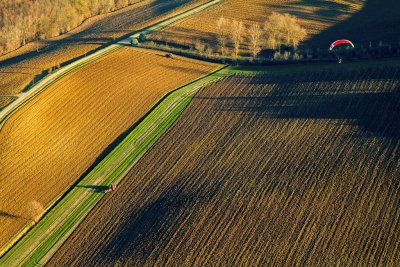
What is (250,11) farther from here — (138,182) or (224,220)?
(224,220)

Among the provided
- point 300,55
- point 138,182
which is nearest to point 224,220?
point 138,182

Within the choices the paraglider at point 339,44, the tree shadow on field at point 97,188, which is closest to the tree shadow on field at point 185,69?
the paraglider at point 339,44

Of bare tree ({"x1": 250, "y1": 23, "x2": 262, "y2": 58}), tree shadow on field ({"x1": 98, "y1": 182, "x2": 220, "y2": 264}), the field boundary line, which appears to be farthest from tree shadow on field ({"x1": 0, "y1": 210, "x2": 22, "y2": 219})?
bare tree ({"x1": 250, "y1": 23, "x2": 262, "y2": 58})

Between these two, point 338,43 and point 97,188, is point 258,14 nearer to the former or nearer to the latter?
point 338,43

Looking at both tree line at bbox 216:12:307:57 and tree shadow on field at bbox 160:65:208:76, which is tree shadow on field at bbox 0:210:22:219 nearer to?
tree shadow on field at bbox 160:65:208:76

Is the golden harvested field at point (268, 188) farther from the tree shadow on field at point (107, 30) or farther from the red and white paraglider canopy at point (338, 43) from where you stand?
the tree shadow on field at point (107, 30)

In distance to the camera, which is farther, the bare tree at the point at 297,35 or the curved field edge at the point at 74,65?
the bare tree at the point at 297,35
